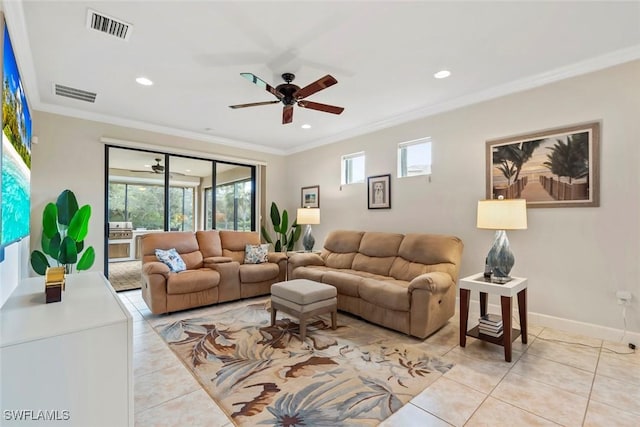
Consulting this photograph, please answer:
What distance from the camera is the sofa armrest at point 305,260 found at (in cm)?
409

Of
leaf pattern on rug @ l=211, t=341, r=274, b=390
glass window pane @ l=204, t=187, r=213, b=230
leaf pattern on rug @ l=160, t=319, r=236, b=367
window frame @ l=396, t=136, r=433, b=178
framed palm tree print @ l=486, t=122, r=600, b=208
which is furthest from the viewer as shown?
glass window pane @ l=204, t=187, r=213, b=230

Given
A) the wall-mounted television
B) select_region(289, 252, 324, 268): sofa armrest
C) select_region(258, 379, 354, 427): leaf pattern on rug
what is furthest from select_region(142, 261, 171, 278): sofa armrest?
select_region(258, 379, 354, 427): leaf pattern on rug

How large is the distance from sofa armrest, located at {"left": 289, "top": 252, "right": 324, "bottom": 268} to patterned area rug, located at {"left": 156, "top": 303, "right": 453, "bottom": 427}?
932 millimetres

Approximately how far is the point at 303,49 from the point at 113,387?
266 cm

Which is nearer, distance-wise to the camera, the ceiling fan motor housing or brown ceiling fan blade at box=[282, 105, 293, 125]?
the ceiling fan motor housing

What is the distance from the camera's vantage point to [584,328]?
280 centimetres

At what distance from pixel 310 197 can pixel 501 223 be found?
375 centimetres

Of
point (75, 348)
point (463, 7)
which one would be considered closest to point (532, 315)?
point (463, 7)

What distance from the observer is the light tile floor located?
1.68 meters

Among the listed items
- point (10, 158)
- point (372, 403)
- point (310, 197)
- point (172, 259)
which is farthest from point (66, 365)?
point (310, 197)

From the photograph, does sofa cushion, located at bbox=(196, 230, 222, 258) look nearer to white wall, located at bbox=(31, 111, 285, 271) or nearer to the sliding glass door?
the sliding glass door

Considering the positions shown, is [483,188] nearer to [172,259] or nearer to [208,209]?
[172,259]

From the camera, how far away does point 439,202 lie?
3836 millimetres

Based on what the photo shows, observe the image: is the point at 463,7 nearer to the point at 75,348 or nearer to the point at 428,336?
the point at 428,336
